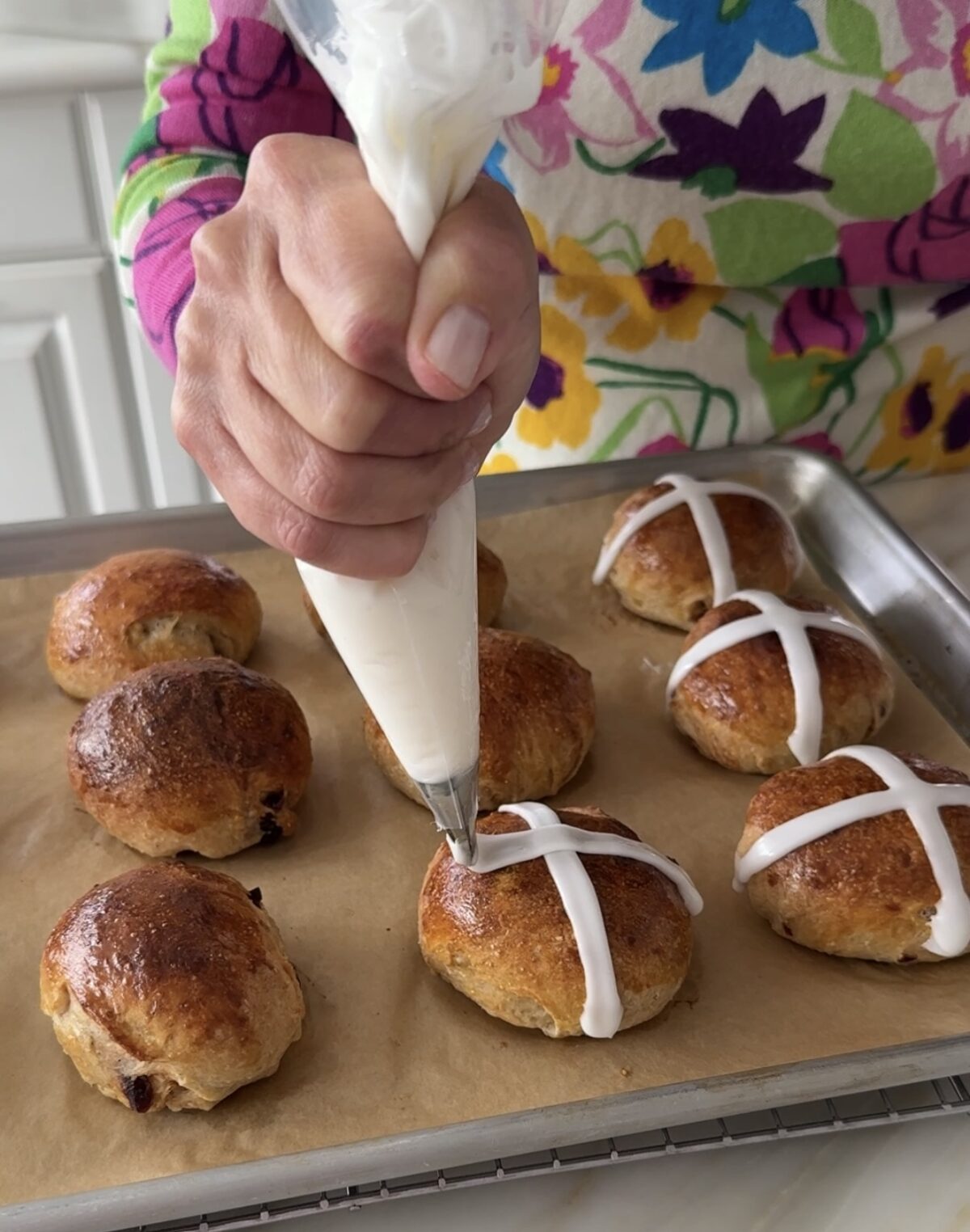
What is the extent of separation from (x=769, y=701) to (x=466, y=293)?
80cm

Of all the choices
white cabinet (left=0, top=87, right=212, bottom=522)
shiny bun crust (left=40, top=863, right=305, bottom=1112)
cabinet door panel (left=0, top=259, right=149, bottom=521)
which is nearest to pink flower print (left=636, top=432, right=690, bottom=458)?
shiny bun crust (left=40, top=863, right=305, bottom=1112)

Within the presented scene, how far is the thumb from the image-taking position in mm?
519

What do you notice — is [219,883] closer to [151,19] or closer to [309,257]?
[309,257]

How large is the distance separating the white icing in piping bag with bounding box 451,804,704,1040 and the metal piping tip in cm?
4

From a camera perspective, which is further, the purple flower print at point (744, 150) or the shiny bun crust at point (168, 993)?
the purple flower print at point (744, 150)

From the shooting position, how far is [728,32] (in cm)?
120

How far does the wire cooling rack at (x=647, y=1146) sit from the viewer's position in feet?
2.59

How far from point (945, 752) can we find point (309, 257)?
916 mm

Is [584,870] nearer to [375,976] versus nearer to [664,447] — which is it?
[375,976]

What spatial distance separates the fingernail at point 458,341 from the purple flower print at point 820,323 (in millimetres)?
991

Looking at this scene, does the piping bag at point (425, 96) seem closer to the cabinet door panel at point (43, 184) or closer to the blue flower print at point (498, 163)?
the blue flower print at point (498, 163)

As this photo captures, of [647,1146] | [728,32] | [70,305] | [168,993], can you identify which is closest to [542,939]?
[647,1146]

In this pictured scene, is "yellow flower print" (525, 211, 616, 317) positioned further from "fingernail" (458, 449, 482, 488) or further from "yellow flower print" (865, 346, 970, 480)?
"fingernail" (458, 449, 482, 488)

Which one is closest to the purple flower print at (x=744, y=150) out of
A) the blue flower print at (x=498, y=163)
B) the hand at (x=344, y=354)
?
the blue flower print at (x=498, y=163)
